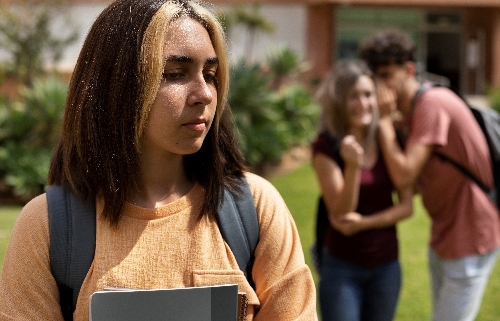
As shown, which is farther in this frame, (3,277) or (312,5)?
(312,5)

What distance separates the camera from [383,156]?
144 inches

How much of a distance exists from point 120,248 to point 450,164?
2.28 m

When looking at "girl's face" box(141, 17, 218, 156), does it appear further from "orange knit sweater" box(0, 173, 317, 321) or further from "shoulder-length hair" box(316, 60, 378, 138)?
"shoulder-length hair" box(316, 60, 378, 138)

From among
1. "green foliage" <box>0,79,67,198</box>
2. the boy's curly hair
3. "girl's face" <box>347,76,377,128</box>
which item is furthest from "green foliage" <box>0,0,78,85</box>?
"girl's face" <box>347,76,377,128</box>

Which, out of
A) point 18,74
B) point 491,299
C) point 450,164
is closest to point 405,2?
point 18,74

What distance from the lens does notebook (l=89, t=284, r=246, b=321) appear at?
1693 mm

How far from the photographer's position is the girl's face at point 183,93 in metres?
1.81

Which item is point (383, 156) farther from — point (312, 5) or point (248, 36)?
point (312, 5)

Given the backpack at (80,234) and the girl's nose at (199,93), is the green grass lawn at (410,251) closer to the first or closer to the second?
the backpack at (80,234)

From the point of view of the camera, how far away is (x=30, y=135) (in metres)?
12.2

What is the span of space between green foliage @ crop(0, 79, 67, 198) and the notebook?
32.4 feet

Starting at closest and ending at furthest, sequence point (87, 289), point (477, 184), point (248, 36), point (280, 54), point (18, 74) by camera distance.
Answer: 1. point (87, 289)
2. point (477, 184)
3. point (18, 74)
4. point (280, 54)
5. point (248, 36)

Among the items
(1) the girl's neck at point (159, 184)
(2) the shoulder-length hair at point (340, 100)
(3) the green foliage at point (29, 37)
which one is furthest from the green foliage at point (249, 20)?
(1) the girl's neck at point (159, 184)

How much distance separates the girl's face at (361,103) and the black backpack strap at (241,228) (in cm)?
184
